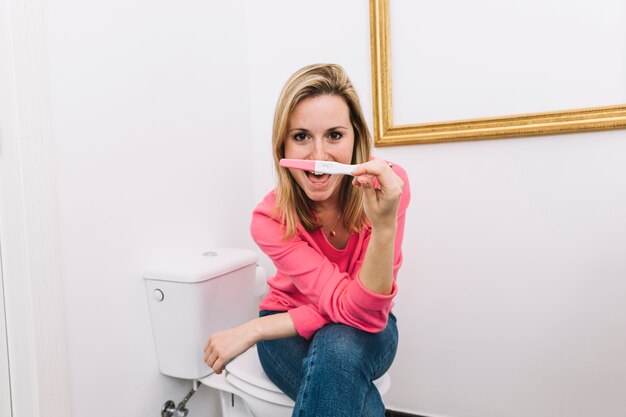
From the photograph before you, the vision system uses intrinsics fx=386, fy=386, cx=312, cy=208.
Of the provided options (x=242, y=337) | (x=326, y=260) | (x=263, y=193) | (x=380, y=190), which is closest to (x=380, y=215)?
(x=380, y=190)

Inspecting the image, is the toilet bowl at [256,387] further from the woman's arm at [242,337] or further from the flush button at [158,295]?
the flush button at [158,295]

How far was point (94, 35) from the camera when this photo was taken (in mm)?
719

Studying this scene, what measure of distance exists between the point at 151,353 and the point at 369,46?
972 millimetres

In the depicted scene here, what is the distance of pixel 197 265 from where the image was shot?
0.83 metres

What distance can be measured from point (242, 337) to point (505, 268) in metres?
0.72

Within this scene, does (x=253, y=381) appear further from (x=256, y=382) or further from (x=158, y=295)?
(x=158, y=295)

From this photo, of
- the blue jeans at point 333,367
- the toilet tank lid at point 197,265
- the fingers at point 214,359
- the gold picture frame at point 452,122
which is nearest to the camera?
the blue jeans at point 333,367

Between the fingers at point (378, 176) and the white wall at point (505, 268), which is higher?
the fingers at point (378, 176)

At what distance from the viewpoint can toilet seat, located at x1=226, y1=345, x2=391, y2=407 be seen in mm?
707

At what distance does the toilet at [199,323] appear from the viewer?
75 cm

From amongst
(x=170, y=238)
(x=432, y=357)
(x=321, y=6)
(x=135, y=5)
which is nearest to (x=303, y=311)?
(x=170, y=238)

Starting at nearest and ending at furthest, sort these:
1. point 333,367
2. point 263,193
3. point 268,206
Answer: point 333,367 → point 268,206 → point 263,193

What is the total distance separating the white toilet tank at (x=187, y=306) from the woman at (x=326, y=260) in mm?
115

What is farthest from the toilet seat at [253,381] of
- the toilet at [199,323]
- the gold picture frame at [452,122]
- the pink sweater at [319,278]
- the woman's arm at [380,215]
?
the gold picture frame at [452,122]
